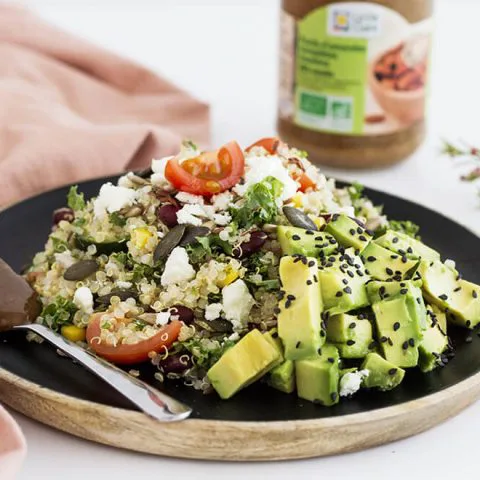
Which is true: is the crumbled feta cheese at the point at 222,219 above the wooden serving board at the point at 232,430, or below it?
above

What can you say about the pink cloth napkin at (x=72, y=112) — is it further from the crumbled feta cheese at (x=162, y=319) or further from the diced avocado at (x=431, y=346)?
the diced avocado at (x=431, y=346)

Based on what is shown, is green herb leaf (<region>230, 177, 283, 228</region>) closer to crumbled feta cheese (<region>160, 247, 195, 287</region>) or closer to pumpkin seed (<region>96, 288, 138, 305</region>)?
crumbled feta cheese (<region>160, 247, 195, 287</region>)

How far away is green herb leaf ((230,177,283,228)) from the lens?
10.8ft

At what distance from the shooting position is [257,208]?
3281 mm

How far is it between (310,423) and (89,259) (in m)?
1.10

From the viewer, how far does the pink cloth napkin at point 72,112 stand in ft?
14.9

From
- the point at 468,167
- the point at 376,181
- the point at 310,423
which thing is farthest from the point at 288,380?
the point at 468,167

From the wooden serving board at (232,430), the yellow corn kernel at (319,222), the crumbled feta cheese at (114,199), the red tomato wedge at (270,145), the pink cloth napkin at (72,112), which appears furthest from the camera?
the pink cloth napkin at (72,112)

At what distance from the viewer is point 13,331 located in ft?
10.8

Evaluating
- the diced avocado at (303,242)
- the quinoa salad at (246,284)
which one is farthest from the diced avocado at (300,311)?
the diced avocado at (303,242)

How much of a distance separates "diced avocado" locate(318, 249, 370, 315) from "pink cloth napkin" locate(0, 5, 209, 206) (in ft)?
5.93

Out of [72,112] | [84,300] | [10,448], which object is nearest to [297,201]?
[84,300]

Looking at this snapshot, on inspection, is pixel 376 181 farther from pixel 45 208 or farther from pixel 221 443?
pixel 221 443

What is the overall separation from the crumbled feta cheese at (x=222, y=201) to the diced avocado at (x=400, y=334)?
0.66m
